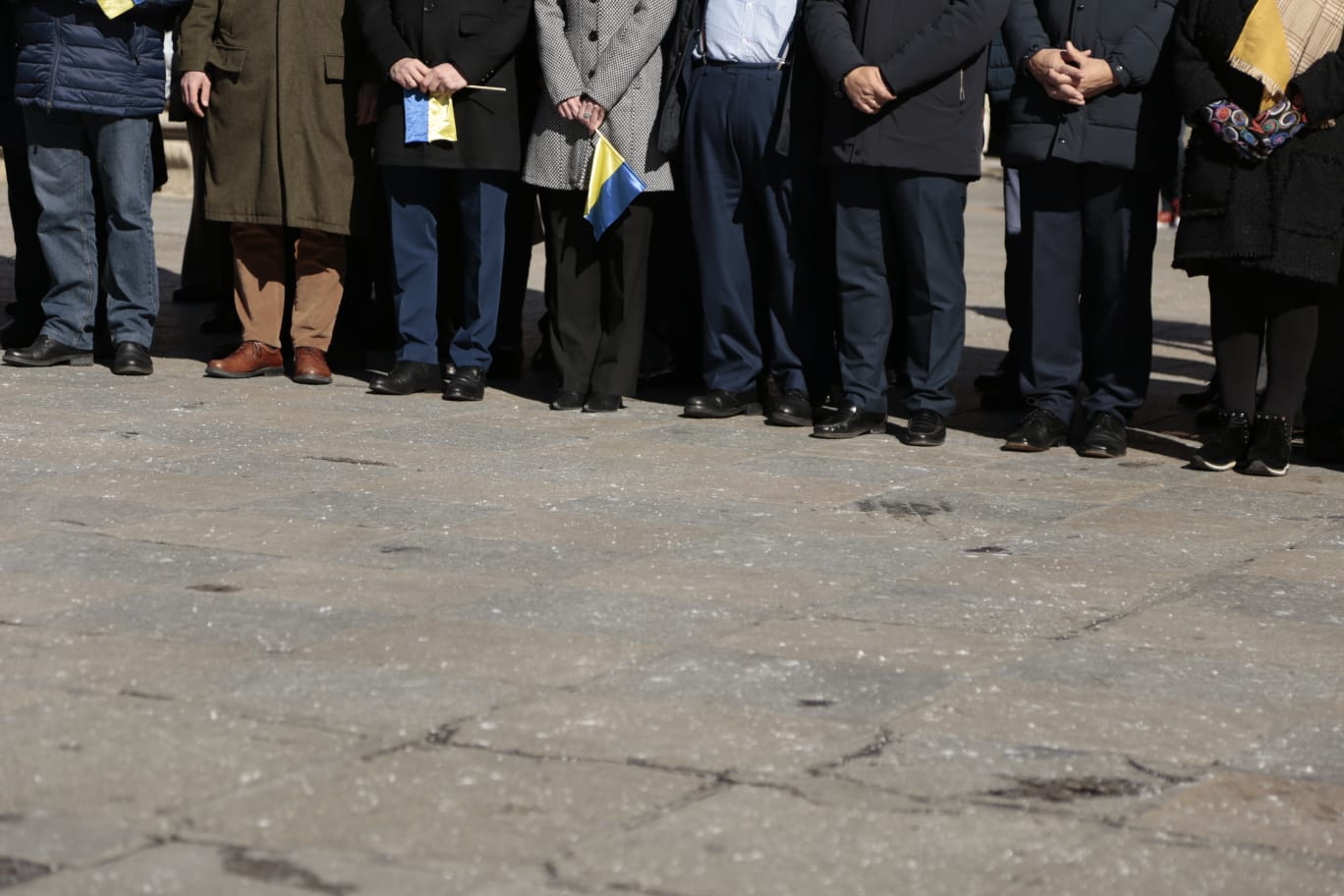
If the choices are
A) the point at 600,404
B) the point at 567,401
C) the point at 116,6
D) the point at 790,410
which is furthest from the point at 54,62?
the point at 790,410

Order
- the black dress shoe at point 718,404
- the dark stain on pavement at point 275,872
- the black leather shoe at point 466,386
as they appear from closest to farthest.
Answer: the dark stain on pavement at point 275,872 < the black dress shoe at point 718,404 < the black leather shoe at point 466,386

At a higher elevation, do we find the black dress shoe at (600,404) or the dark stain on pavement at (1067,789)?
the dark stain on pavement at (1067,789)

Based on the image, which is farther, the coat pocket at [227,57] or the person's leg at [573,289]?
the coat pocket at [227,57]

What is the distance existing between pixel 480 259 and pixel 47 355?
5.84 feet

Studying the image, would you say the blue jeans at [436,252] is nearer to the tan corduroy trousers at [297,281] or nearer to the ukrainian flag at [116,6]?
the tan corduroy trousers at [297,281]

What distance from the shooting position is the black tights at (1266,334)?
6.81 metres

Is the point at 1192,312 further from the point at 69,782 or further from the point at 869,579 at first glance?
the point at 69,782

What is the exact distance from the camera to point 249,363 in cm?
834

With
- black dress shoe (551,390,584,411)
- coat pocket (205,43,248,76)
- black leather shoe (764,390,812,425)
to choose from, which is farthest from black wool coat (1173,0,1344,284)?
coat pocket (205,43,248,76)

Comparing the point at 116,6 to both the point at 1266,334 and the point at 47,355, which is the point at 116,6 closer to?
the point at 47,355

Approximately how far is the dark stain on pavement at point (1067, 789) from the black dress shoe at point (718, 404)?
406 centimetres

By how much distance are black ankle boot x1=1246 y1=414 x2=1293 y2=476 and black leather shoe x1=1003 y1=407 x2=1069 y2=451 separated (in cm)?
67

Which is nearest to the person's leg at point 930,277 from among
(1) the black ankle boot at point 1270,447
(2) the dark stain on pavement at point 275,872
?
(1) the black ankle boot at point 1270,447

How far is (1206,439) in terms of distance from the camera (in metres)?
7.54
